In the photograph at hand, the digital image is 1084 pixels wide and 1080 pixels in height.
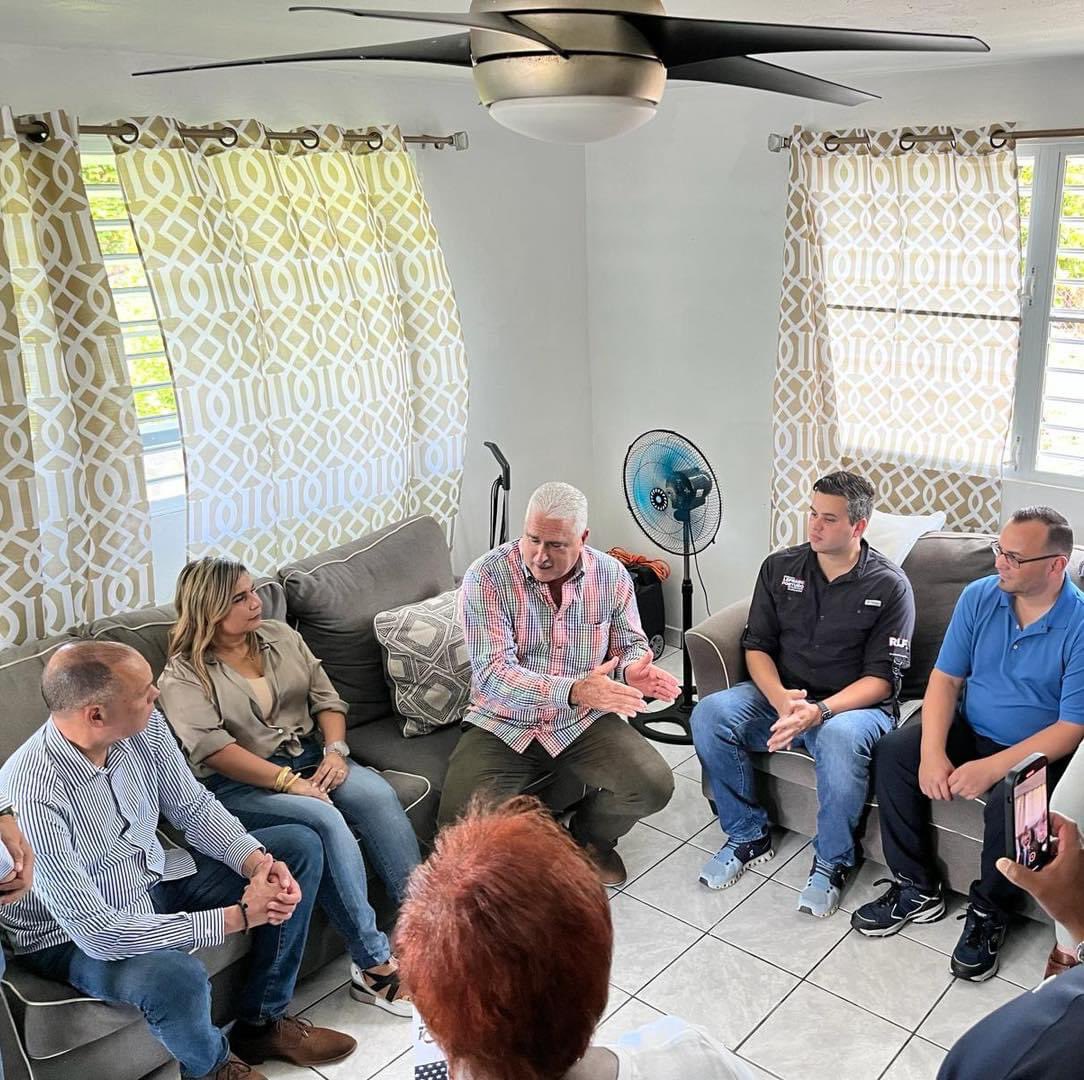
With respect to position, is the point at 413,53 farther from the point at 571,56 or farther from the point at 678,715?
the point at 678,715

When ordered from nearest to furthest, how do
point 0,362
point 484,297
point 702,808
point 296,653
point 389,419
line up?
point 0,362, point 296,653, point 702,808, point 389,419, point 484,297

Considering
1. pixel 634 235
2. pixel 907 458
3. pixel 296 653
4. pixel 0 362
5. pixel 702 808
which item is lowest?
pixel 702 808

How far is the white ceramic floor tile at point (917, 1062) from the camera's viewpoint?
2.52m

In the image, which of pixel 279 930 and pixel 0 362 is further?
pixel 0 362

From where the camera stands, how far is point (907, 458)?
163 inches

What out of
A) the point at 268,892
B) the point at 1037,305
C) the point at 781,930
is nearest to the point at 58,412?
the point at 268,892

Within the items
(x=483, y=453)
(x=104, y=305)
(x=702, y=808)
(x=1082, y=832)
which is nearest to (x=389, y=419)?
(x=483, y=453)

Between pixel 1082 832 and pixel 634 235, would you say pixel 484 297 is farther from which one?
pixel 1082 832

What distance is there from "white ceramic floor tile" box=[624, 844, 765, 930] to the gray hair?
1095mm

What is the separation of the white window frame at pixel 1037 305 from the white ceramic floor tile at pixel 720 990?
2096mm

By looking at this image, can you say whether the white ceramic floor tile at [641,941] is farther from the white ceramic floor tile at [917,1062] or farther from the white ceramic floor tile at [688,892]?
the white ceramic floor tile at [917,1062]

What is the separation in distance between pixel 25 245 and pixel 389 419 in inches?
54.2

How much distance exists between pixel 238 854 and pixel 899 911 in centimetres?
181

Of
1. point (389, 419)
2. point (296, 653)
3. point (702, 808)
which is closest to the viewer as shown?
point (296, 653)
